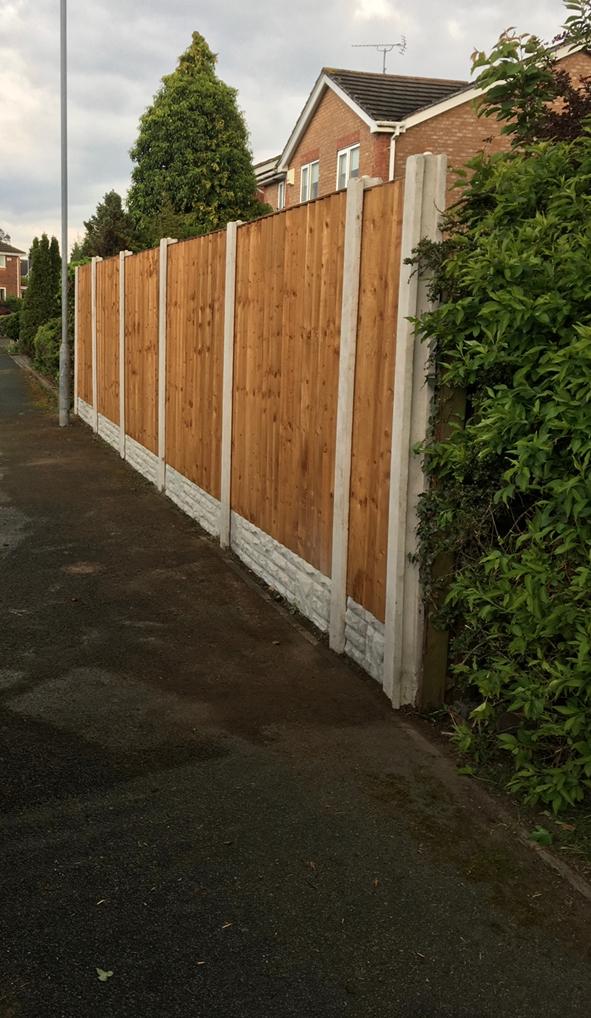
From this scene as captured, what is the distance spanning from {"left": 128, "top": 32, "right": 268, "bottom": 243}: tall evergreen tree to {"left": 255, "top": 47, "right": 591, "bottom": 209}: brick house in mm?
3686

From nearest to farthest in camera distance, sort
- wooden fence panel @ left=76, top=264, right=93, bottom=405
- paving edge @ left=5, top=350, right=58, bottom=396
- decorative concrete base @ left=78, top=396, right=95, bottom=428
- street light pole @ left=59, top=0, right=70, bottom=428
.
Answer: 1. decorative concrete base @ left=78, top=396, right=95, bottom=428
2. wooden fence panel @ left=76, top=264, right=93, bottom=405
3. street light pole @ left=59, top=0, right=70, bottom=428
4. paving edge @ left=5, top=350, right=58, bottom=396

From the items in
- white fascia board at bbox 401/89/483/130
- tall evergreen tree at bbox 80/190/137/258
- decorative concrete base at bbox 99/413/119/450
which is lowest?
decorative concrete base at bbox 99/413/119/450

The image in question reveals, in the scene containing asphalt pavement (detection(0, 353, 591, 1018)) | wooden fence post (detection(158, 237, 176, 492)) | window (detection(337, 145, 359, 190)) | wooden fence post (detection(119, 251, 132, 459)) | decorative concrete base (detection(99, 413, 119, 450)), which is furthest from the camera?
window (detection(337, 145, 359, 190))

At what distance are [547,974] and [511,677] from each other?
1.39 m

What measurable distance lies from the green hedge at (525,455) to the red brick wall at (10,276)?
93054 millimetres

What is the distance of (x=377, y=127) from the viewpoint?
977 inches

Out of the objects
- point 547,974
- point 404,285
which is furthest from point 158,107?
point 547,974

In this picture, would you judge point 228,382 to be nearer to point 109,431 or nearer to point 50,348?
point 109,431

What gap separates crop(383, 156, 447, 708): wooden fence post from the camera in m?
4.79

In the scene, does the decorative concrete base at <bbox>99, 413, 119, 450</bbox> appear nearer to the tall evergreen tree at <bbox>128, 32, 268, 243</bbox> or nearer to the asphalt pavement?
the asphalt pavement

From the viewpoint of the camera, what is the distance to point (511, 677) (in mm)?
4230

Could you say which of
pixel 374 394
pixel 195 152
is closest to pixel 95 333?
pixel 374 394

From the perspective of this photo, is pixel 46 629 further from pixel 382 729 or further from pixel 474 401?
pixel 474 401

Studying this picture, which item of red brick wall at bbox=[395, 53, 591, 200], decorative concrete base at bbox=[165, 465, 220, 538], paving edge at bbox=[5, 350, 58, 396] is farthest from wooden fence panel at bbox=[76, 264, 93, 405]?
red brick wall at bbox=[395, 53, 591, 200]
